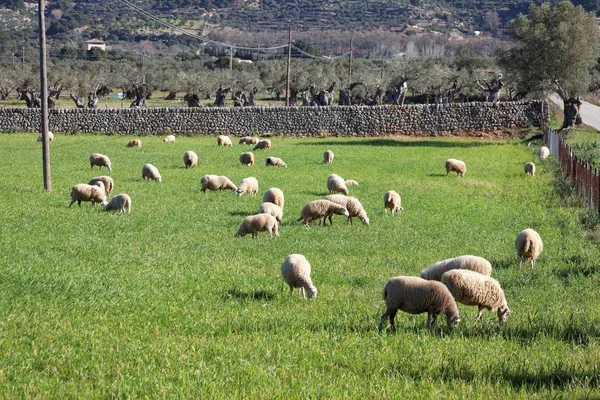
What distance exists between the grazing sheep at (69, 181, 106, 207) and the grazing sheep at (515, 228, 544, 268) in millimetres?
10017

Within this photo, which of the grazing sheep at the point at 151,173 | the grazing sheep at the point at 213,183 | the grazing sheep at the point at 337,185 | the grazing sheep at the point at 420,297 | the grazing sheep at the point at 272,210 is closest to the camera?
the grazing sheep at the point at 420,297

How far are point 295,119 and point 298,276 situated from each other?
118ft

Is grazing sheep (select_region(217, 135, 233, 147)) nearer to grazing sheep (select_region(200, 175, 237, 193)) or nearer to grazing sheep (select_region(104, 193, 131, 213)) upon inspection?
grazing sheep (select_region(200, 175, 237, 193))

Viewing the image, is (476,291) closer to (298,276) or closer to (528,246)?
(298,276)

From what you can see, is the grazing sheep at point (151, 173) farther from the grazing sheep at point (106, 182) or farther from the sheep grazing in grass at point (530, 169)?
the sheep grazing in grass at point (530, 169)

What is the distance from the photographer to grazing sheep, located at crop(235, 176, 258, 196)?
21531 mm

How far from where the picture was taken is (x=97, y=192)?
19.5 meters

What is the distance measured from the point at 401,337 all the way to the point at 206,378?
226cm

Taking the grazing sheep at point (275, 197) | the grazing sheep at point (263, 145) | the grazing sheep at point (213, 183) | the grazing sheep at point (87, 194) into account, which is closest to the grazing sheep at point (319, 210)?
the grazing sheep at point (275, 197)

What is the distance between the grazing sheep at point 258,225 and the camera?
1533 centimetres

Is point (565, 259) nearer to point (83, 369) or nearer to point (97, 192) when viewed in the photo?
point (83, 369)

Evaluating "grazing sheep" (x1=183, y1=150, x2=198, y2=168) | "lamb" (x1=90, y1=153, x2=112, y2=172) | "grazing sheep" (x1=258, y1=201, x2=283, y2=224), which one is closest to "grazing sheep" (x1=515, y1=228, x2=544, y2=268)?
"grazing sheep" (x1=258, y1=201, x2=283, y2=224)

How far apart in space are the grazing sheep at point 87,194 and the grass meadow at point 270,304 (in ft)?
0.84

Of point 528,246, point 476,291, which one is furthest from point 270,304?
point 528,246
